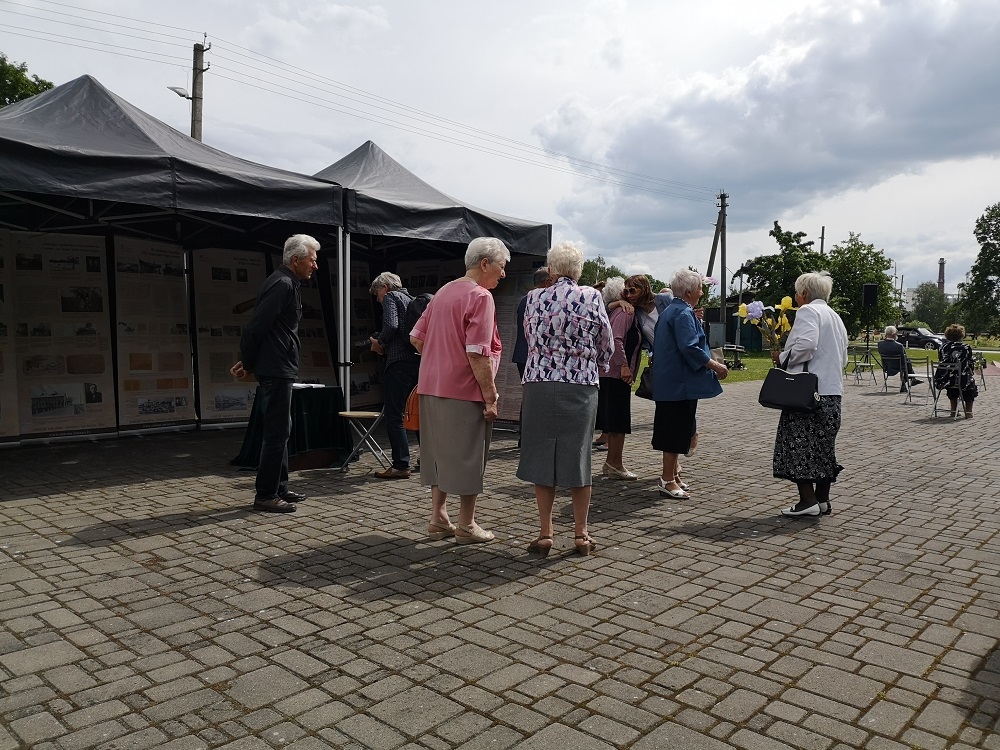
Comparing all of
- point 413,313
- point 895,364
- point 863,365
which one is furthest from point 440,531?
point 863,365

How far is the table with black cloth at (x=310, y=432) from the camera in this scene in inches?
294

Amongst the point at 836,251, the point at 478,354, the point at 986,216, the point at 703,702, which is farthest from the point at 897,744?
the point at 986,216

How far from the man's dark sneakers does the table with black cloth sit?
1.41 meters

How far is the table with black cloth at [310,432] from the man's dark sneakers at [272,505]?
1.41 metres

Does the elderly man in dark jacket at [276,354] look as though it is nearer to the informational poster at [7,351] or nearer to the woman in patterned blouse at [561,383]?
the woman in patterned blouse at [561,383]

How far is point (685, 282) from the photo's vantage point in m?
6.42

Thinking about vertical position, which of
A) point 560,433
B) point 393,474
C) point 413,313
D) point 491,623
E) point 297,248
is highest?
point 297,248

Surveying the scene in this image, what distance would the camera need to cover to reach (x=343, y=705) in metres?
3.00

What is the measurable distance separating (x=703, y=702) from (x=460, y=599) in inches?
57.6

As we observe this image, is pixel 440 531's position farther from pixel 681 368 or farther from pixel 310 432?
pixel 310 432

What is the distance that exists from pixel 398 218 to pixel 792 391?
14.9ft

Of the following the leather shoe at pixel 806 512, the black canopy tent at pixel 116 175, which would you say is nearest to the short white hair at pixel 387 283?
the black canopy tent at pixel 116 175

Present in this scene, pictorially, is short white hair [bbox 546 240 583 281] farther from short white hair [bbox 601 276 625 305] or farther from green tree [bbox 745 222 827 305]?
green tree [bbox 745 222 827 305]

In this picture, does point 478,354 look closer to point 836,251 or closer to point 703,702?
point 703,702
